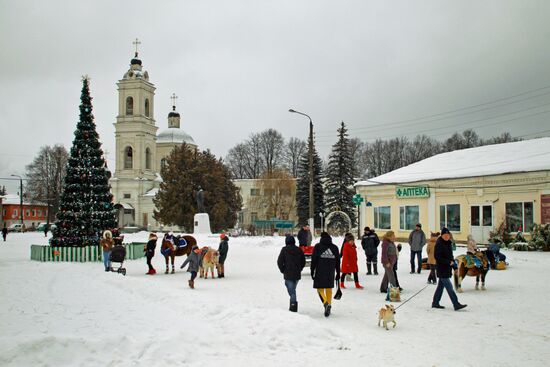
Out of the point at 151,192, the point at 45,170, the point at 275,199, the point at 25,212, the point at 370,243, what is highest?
the point at 45,170

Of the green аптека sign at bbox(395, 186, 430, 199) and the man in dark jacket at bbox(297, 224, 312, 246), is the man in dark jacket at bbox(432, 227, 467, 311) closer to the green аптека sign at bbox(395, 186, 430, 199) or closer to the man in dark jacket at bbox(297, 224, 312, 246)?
the man in dark jacket at bbox(297, 224, 312, 246)

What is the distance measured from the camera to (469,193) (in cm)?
2967

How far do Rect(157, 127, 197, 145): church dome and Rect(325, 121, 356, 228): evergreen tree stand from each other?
130 feet

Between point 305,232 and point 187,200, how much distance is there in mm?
33736

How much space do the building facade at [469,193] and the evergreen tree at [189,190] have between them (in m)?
19.3

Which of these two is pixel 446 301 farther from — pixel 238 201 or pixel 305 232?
pixel 238 201

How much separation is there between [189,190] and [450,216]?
2759 centimetres

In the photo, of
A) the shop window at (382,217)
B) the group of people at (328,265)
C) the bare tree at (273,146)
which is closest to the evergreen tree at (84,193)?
the group of people at (328,265)

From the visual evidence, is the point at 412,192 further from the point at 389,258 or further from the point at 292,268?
the point at 292,268

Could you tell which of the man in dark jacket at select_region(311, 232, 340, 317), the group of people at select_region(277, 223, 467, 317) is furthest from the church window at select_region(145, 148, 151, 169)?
the man in dark jacket at select_region(311, 232, 340, 317)

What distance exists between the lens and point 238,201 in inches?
2288

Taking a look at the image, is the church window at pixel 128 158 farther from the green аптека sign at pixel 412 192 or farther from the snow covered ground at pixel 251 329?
the snow covered ground at pixel 251 329

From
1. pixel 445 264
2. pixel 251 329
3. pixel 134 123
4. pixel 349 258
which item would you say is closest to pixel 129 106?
pixel 134 123

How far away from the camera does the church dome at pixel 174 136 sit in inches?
3425
